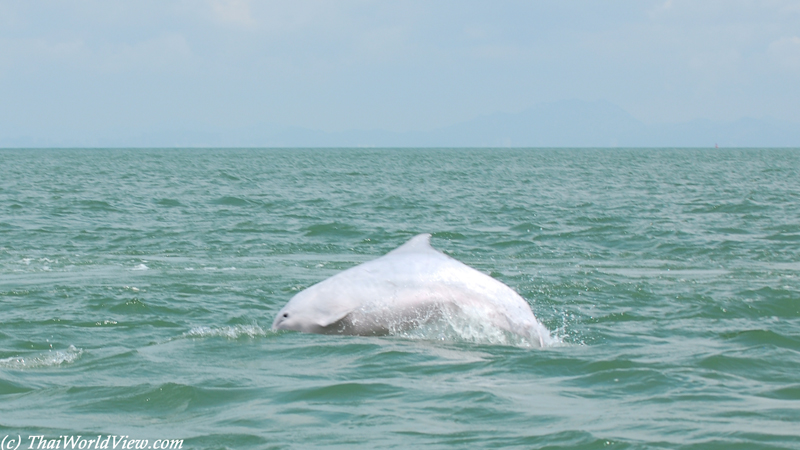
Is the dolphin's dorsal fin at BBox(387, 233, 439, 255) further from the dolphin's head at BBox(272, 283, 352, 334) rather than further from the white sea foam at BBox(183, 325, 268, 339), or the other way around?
the white sea foam at BBox(183, 325, 268, 339)

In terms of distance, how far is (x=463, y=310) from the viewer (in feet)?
27.8

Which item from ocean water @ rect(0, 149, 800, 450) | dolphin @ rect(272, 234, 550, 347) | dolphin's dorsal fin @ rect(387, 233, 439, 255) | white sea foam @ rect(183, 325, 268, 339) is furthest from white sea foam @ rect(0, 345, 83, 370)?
dolphin's dorsal fin @ rect(387, 233, 439, 255)

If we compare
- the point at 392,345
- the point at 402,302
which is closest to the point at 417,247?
the point at 402,302

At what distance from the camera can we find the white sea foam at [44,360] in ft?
25.3

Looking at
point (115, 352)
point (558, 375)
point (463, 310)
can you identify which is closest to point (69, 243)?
point (115, 352)

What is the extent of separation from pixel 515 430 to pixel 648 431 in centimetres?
89

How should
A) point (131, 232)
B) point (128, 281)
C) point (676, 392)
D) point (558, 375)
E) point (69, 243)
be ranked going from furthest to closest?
point (131, 232), point (69, 243), point (128, 281), point (558, 375), point (676, 392)

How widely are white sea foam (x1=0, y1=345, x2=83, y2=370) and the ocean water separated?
0.04 m

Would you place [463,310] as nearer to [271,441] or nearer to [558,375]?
[558,375]

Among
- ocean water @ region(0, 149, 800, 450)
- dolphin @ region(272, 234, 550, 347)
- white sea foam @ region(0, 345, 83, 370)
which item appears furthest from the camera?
dolphin @ region(272, 234, 550, 347)

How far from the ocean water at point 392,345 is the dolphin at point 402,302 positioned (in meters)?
0.19

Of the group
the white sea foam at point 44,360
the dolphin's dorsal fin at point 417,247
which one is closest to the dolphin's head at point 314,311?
the dolphin's dorsal fin at point 417,247

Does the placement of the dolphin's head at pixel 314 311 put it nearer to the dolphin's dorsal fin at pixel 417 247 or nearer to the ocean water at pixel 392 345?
the ocean water at pixel 392 345

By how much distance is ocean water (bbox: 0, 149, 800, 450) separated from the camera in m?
5.87
